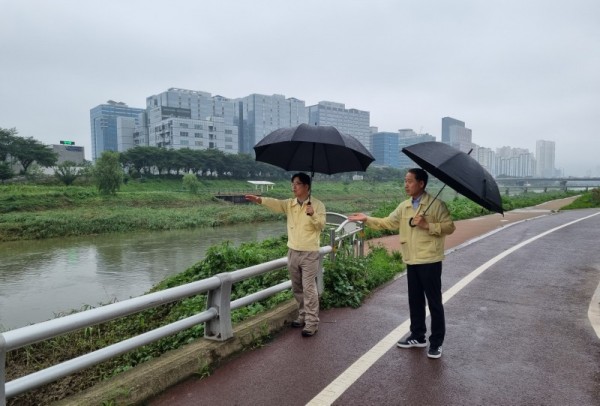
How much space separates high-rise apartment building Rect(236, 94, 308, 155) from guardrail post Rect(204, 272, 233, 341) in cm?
11507

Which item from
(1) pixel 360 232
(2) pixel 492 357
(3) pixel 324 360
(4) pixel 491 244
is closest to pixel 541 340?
(2) pixel 492 357

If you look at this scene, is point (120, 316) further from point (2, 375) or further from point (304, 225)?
point (304, 225)

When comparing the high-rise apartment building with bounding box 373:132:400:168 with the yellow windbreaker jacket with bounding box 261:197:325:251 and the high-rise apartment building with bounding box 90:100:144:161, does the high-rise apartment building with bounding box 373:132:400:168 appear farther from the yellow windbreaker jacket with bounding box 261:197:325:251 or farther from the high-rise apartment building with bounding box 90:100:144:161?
the yellow windbreaker jacket with bounding box 261:197:325:251

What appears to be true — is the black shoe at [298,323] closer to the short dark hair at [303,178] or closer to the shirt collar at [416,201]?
the short dark hair at [303,178]

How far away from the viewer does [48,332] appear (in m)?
2.70

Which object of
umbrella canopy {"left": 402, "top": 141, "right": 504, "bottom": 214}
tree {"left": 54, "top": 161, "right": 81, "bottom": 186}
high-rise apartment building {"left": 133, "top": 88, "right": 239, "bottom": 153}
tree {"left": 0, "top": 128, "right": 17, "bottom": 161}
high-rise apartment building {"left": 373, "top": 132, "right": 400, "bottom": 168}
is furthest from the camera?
high-rise apartment building {"left": 373, "top": 132, "right": 400, "bottom": 168}

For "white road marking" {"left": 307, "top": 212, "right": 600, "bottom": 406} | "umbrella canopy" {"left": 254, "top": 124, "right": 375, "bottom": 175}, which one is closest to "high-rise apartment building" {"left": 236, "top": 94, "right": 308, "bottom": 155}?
"umbrella canopy" {"left": 254, "top": 124, "right": 375, "bottom": 175}

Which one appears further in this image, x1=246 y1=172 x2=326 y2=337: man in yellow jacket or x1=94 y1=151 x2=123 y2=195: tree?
x1=94 y1=151 x2=123 y2=195: tree

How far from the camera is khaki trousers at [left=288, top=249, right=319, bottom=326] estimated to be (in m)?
4.34

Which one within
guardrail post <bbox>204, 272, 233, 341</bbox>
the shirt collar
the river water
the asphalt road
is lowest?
the river water

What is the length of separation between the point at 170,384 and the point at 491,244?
9.81m

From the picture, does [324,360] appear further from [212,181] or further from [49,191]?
[212,181]

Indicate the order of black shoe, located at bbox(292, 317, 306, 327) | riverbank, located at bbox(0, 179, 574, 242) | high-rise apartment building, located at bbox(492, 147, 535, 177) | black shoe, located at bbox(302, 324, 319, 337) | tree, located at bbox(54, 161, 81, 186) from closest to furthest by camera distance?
black shoe, located at bbox(302, 324, 319, 337) < black shoe, located at bbox(292, 317, 306, 327) < riverbank, located at bbox(0, 179, 574, 242) < tree, located at bbox(54, 161, 81, 186) < high-rise apartment building, located at bbox(492, 147, 535, 177)

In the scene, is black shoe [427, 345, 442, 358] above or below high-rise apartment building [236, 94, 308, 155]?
below
